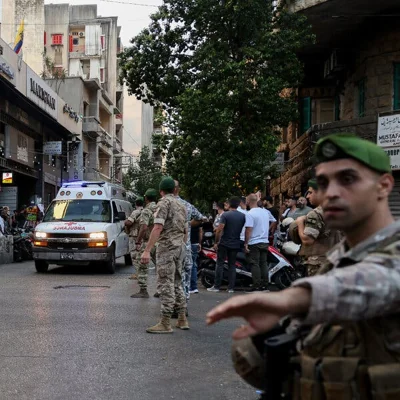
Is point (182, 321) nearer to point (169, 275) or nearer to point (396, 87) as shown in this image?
point (169, 275)

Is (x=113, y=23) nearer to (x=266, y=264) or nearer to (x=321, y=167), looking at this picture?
(x=266, y=264)

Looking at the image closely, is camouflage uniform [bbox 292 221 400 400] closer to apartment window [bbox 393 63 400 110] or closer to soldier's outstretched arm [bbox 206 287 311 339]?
soldier's outstretched arm [bbox 206 287 311 339]

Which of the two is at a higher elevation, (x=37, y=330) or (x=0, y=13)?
(x=0, y=13)

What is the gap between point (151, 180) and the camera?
50.0 metres

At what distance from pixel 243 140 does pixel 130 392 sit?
15261 millimetres

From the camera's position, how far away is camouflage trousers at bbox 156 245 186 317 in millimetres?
7305

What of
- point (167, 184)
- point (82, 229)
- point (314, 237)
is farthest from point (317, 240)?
point (82, 229)

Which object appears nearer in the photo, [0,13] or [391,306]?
[391,306]

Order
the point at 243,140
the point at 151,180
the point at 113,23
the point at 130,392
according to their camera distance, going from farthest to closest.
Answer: the point at 113,23
the point at 151,180
the point at 243,140
the point at 130,392

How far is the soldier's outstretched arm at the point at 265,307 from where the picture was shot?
161 cm

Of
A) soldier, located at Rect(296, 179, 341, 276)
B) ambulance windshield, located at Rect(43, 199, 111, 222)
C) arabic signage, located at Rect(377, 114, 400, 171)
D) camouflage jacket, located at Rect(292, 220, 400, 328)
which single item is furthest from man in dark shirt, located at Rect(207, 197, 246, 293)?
camouflage jacket, located at Rect(292, 220, 400, 328)

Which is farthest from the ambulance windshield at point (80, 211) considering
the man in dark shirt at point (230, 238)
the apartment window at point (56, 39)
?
the apartment window at point (56, 39)

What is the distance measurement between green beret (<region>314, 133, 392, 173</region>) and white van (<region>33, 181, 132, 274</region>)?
42.8 ft

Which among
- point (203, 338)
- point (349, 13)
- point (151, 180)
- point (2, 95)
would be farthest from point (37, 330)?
point (151, 180)
